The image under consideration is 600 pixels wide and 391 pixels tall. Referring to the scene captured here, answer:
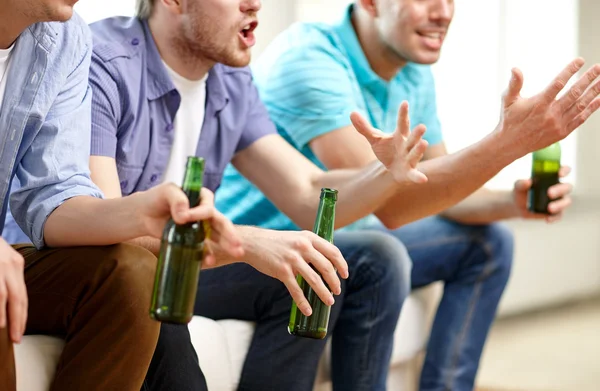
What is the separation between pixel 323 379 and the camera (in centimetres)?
227

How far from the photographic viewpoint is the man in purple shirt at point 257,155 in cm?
188

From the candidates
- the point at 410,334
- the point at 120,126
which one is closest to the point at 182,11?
the point at 120,126

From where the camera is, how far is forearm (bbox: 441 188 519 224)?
8.45 ft

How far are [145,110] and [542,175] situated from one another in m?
1.15

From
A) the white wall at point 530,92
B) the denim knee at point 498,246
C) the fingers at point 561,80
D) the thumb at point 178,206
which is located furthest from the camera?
the white wall at point 530,92

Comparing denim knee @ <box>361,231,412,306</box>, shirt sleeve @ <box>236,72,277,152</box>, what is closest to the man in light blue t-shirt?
shirt sleeve @ <box>236,72,277,152</box>

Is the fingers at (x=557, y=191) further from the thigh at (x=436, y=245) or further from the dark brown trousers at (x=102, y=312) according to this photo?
the dark brown trousers at (x=102, y=312)

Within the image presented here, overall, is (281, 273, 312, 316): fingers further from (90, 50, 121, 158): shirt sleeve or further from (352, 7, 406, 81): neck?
(352, 7, 406, 81): neck

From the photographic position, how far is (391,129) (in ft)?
8.62

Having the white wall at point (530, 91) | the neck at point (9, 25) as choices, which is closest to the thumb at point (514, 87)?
the neck at point (9, 25)

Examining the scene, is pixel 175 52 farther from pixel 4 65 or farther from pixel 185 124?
pixel 4 65

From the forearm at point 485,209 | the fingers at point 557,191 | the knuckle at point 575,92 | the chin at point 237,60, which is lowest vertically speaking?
the forearm at point 485,209

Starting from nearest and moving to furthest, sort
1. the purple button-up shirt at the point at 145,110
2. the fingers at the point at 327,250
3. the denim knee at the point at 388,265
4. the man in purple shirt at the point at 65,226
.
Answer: the man in purple shirt at the point at 65,226 → the fingers at the point at 327,250 → the purple button-up shirt at the point at 145,110 → the denim knee at the point at 388,265

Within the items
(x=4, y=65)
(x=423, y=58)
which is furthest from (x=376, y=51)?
(x=4, y=65)
